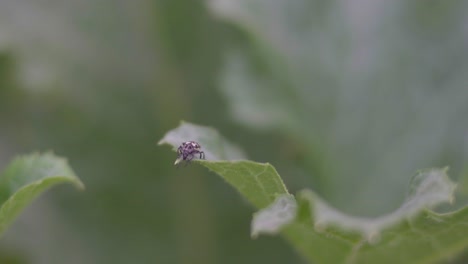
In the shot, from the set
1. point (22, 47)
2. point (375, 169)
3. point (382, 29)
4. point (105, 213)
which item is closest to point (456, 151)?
point (375, 169)

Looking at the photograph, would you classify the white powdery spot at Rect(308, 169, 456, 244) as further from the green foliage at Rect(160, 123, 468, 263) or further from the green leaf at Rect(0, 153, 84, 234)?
the green leaf at Rect(0, 153, 84, 234)

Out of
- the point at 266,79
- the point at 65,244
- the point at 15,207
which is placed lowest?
the point at 15,207

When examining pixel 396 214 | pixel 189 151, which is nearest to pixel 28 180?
pixel 189 151

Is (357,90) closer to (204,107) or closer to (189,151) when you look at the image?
(204,107)

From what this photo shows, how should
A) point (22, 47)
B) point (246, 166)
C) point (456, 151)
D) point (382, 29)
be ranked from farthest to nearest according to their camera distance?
point (22, 47) → point (382, 29) → point (456, 151) → point (246, 166)

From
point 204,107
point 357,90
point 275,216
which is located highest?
point 204,107

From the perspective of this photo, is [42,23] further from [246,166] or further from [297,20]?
[246,166]

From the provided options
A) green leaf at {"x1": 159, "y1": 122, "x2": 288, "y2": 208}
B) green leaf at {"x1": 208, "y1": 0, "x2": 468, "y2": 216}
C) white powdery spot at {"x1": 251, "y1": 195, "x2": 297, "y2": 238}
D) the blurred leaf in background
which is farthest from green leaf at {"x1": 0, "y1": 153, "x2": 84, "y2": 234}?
the blurred leaf in background
